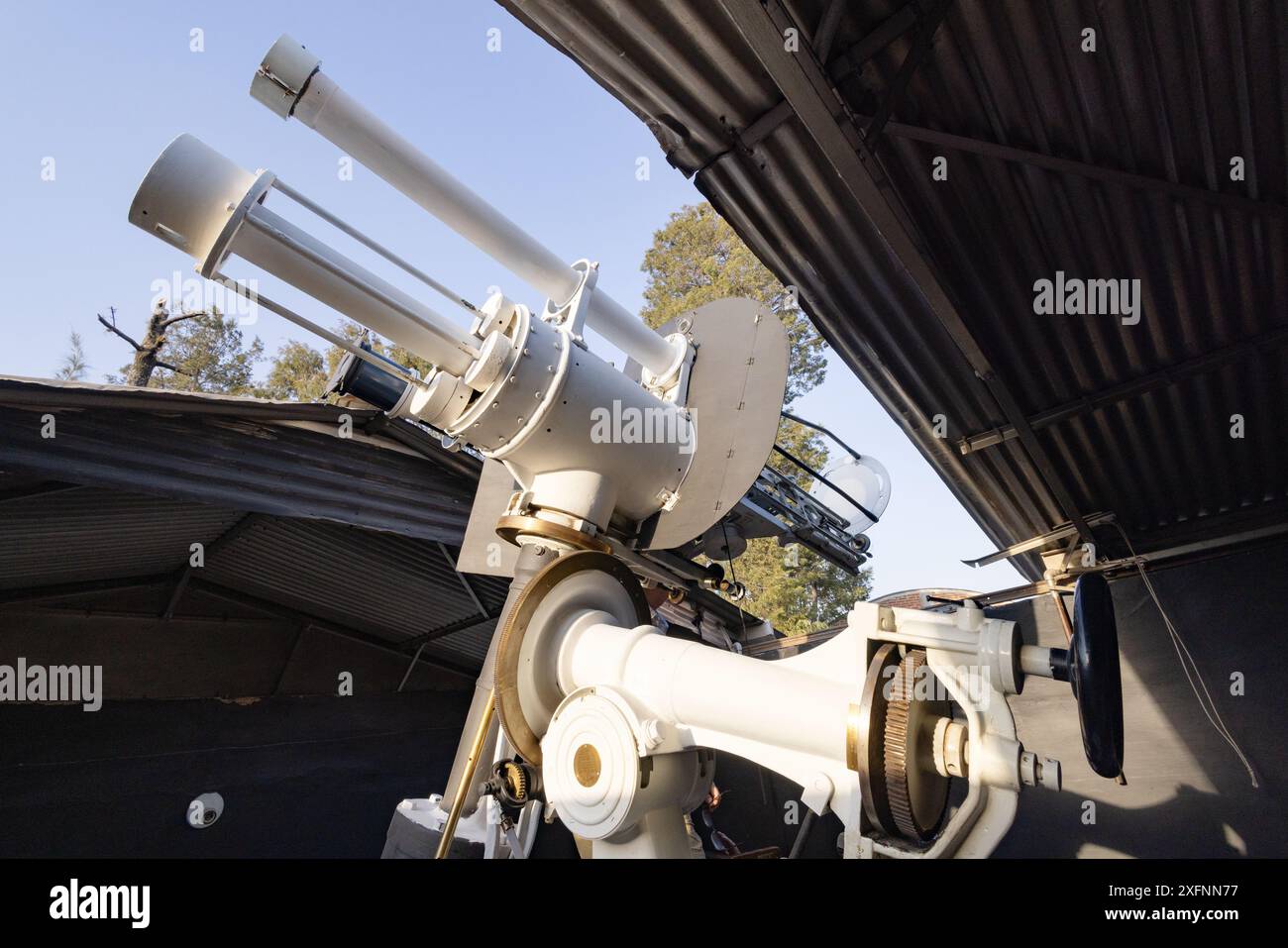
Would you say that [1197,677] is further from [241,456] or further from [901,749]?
[241,456]

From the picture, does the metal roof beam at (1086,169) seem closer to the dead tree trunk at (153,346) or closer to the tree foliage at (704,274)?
the dead tree trunk at (153,346)

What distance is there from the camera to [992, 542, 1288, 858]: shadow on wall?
155 inches

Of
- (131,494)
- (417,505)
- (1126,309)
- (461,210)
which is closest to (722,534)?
(417,505)

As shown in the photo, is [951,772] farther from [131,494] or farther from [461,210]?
[131,494]

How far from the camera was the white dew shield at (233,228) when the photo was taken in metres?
2.08

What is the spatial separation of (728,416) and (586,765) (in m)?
1.65

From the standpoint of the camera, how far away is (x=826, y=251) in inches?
149

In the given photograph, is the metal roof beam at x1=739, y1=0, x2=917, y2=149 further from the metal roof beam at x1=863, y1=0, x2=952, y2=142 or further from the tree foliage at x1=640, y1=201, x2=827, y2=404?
the tree foliage at x1=640, y1=201, x2=827, y2=404

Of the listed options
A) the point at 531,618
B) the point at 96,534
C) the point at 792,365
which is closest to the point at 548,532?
the point at 531,618

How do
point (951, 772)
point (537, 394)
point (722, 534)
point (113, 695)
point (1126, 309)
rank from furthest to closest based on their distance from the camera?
1. point (113, 695)
2. point (722, 534)
3. point (1126, 309)
4. point (537, 394)
5. point (951, 772)

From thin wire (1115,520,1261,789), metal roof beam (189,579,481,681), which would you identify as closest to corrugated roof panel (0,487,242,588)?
metal roof beam (189,579,481,681)

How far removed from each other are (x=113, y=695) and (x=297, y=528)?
2273 millimetres

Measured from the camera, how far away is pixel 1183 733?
164 inches

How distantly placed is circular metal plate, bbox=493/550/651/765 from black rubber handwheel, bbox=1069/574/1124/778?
5.01 ft
